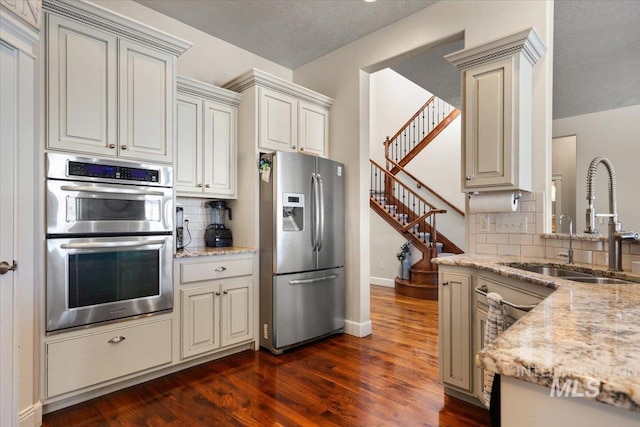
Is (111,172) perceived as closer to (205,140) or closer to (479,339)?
(205,140)

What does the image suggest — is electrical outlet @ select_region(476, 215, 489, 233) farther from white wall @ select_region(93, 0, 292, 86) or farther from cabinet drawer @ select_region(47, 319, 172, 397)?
white wall @ select_region(93, 0, 292, 86)

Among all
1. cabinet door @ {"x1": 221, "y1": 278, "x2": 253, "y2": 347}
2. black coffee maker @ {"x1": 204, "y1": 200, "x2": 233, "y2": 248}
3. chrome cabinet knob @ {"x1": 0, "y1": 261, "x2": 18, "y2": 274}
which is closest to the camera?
chrome cabinet knob @ {"x1": 0, "y1": 261, "x2": 18, "y2": 274}

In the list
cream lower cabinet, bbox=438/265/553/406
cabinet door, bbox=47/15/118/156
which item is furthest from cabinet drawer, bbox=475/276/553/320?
cabinet door, bbox=47/15/118/156

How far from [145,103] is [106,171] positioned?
56cm

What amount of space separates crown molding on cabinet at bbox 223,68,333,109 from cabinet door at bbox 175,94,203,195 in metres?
0.43

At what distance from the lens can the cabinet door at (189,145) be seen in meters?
2.95

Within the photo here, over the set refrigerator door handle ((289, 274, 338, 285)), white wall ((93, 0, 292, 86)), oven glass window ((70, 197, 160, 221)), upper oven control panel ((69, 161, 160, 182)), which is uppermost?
white wall ((93, 0, 292, 86))

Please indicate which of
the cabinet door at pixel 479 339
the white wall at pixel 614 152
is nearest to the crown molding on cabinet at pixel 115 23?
the cabinet door at pixel 479 339

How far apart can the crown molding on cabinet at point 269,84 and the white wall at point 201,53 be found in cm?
27

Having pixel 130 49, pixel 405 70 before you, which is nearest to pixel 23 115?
pixel 130 49

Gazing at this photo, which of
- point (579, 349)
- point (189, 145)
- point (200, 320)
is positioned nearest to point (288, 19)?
point (189, 145)

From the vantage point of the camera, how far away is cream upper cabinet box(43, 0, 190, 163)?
2.12 metres

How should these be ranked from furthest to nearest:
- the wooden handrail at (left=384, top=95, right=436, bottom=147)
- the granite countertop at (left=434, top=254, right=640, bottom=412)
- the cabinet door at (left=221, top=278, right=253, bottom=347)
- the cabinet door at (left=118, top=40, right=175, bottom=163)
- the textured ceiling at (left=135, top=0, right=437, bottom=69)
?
the wooden handrail at (left=384, top=95, right=436, bottom=147), the textured ceiling at (left=135, top=0, right=437, bottom=69), the cabinet door at (left=221, top=278, right=253, bottom=347), the cabinet door at (left=118, top=40, right=175, bottom=163), the granite countertop at (left=434, top=254, right=640, bottom=412)

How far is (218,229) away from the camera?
3.31m
